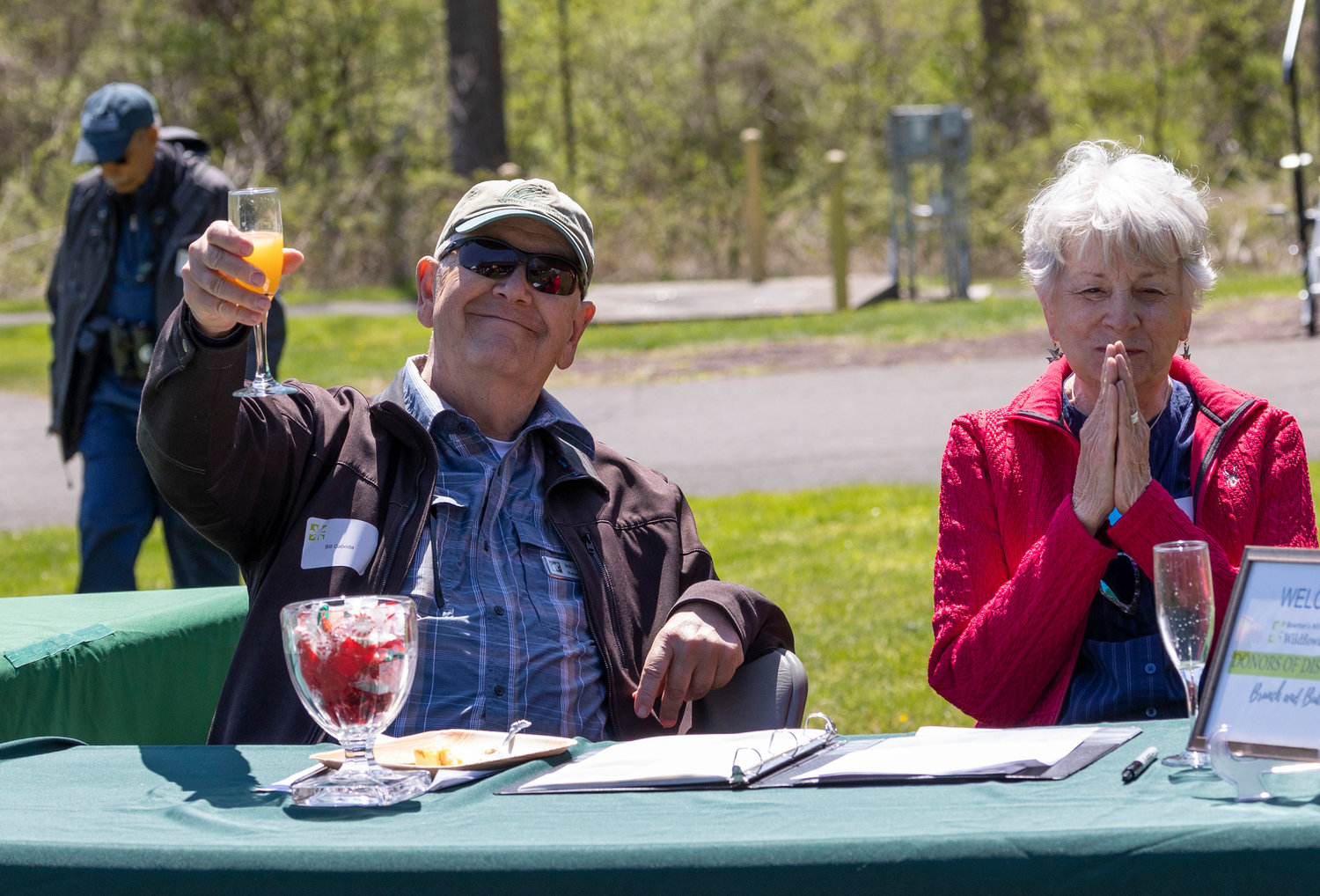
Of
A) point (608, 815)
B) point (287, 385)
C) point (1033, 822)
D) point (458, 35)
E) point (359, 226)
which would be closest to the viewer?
point (1033, 822)

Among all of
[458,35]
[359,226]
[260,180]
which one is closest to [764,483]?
[458,35]

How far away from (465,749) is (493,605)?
2.53 feet

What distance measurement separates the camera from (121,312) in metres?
5.42

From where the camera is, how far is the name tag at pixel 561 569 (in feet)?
9.53

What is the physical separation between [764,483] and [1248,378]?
11.2ft

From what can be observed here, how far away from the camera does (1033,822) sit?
1.53 m

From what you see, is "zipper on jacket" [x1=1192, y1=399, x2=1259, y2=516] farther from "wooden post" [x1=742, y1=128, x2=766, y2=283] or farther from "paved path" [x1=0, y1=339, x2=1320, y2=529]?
"wooden post" [x1=742, y1=128, x2=766, y2=283]

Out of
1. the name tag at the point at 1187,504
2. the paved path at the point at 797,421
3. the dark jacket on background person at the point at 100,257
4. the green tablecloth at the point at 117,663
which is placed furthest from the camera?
the paved path at the point at 797,421

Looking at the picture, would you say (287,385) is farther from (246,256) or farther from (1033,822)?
(1033,822)

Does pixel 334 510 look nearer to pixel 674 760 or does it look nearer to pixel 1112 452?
pixel 674 760

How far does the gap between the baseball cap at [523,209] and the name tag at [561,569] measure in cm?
63

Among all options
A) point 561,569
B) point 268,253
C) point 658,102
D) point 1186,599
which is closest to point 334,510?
point 561,569

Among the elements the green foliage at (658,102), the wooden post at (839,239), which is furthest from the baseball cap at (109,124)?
the green foliage at (658,102)

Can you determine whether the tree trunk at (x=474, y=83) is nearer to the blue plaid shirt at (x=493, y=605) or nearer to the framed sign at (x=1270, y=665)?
the blue plaid shirt at (x=493, y=605)
